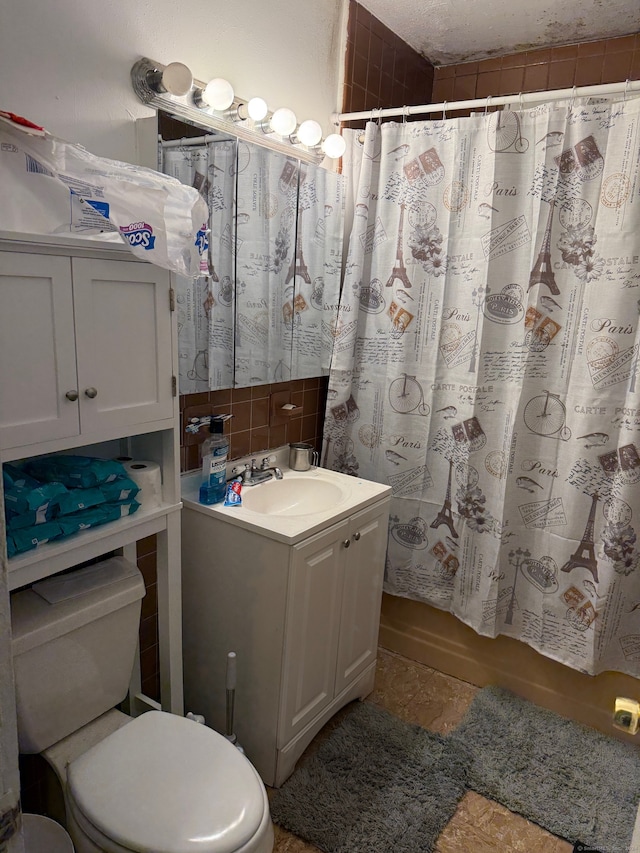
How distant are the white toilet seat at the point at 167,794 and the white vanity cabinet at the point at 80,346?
72 centimetres

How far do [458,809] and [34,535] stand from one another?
147 cm

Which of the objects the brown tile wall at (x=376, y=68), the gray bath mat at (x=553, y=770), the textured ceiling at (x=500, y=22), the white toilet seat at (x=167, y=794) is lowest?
the gray bath mat at (x=553, y=770)

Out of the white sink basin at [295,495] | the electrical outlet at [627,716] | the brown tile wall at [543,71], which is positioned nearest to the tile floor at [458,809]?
the white sink basin at [295,495]

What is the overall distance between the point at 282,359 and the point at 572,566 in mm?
1246

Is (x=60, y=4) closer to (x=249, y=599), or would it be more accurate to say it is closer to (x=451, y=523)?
(x=249, y=599)

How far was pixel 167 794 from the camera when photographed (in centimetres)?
130

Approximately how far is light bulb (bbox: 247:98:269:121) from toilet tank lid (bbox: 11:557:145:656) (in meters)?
1.36

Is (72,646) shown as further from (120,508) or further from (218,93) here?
(218,93)

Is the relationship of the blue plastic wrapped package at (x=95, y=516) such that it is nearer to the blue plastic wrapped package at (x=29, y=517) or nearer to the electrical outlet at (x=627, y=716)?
the blue plastic wrapped package at (x=29, y=517)

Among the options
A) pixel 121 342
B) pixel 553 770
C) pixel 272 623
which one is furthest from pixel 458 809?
pixel 121 342

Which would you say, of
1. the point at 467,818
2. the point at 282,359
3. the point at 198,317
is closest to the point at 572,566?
the point at 467,818

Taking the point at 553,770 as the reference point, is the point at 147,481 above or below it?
above

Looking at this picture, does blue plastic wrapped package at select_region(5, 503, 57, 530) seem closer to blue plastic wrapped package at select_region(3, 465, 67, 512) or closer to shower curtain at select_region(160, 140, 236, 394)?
blue plastic wrapped package at select_region(3, 465, 67, 512)

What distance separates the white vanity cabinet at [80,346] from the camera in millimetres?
1181
